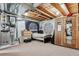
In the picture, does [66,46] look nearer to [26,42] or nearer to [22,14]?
[26,42]

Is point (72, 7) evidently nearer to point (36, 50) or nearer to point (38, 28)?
point (38, 28)

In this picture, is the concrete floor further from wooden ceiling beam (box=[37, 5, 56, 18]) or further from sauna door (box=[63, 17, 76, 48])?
wooden ceiling beam (box=[37, 5, 56, 18])

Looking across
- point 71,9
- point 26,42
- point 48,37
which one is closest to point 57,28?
point 48,37

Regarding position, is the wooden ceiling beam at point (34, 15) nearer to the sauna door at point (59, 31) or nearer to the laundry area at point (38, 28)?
the laundry area at point (38, 28)

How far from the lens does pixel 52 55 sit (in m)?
2.35

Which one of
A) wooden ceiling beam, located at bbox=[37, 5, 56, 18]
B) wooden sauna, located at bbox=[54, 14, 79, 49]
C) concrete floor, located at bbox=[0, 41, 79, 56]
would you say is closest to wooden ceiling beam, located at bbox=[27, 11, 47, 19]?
wooden ceiling beam, located at bbox=[37, 5, 56, 18]

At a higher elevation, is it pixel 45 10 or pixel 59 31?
pixel 45 10

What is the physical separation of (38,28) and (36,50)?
14.5 inches

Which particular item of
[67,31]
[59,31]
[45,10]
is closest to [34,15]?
[45,10]

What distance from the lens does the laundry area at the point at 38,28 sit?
7.59 feet

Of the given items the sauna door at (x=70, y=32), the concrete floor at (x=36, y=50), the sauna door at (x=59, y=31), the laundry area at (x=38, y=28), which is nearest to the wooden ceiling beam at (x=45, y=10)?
the laundry area at (x=38, y=28)

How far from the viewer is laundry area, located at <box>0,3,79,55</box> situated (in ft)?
7.59

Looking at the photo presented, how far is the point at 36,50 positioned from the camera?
2.40 m

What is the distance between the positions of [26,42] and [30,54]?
21cm
